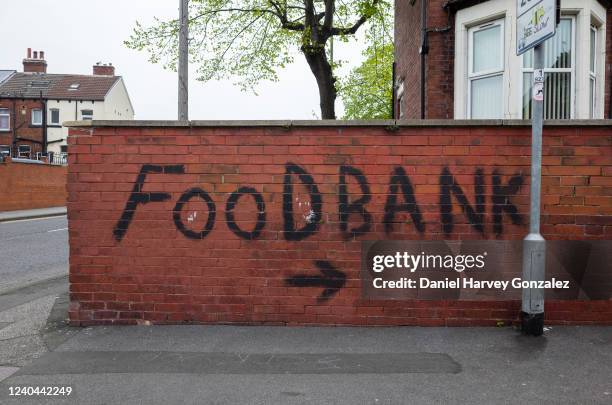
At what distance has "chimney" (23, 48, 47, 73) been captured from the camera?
45.8 m

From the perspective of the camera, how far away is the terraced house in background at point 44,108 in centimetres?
4134

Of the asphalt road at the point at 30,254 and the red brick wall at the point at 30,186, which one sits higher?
the red brick wall at the point at 30,186

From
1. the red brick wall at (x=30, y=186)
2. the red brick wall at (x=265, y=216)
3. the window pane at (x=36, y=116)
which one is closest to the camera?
the red brick wall at (x=265, y=216)

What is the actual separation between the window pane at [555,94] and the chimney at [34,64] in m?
47.4

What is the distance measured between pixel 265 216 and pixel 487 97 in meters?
4.85

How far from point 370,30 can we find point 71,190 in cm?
1336

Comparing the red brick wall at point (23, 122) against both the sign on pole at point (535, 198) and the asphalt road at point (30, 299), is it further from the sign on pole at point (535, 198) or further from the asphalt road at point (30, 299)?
the sign on pole at point (535, 198)

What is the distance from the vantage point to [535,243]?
15.7ft

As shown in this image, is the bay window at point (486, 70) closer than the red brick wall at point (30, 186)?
Yes

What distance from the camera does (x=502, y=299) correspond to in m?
5.23

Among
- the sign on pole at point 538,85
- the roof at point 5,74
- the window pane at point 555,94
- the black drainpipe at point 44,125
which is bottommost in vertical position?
the sign on pole at point 538,85

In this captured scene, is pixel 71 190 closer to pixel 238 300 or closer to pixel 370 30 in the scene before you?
pixel 238 300

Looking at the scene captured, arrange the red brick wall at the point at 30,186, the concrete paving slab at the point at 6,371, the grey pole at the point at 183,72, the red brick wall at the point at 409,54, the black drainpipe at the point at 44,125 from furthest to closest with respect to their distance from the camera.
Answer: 1. the black drainpipe at the point at 44,125
2. the red brick wall at the point at 30,186
3. the red brick wall at the point at 409,54
4. the grey pole at the point at 183,72
5. the concrete paving slab at the point at 6,371

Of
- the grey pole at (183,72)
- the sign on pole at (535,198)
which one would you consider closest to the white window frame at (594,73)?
the sign on pole at (535,198)
